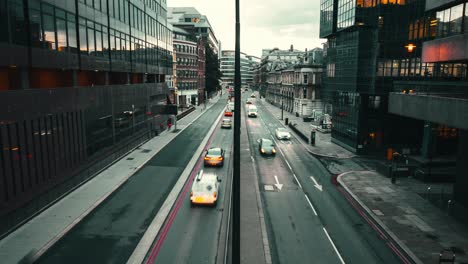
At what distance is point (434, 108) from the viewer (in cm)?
1780

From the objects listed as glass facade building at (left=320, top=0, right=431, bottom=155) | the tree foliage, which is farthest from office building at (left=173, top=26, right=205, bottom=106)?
glass facade building at (left=320, top=0, right=431, bottom=155)

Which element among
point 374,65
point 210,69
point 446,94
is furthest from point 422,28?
point 210,69

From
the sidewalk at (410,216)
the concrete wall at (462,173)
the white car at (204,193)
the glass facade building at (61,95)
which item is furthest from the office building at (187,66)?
the concrete wall at (462,173)

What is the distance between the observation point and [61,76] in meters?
24.7

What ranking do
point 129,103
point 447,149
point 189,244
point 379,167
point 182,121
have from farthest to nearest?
point 182,121 → point 129,103 → point 447,149 → point 379,167 → point 189,244

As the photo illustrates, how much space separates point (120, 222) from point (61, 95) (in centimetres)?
974

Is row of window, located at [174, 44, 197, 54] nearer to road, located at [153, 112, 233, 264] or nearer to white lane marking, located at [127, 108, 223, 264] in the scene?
white lane marking, located at [127, 108, 223, 264]

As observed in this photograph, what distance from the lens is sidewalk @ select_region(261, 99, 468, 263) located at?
1565 cm

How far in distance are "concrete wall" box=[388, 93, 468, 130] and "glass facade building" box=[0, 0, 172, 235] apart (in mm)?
21947

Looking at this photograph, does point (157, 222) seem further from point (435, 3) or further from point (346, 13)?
point (346, 13)

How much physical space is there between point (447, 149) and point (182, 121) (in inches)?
1761

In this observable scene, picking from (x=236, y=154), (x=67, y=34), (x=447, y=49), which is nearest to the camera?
(x=236, y=154)

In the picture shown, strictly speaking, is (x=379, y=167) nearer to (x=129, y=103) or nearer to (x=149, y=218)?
(x=149, y=218)

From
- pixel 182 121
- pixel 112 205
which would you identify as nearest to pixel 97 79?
pixel 112 205
